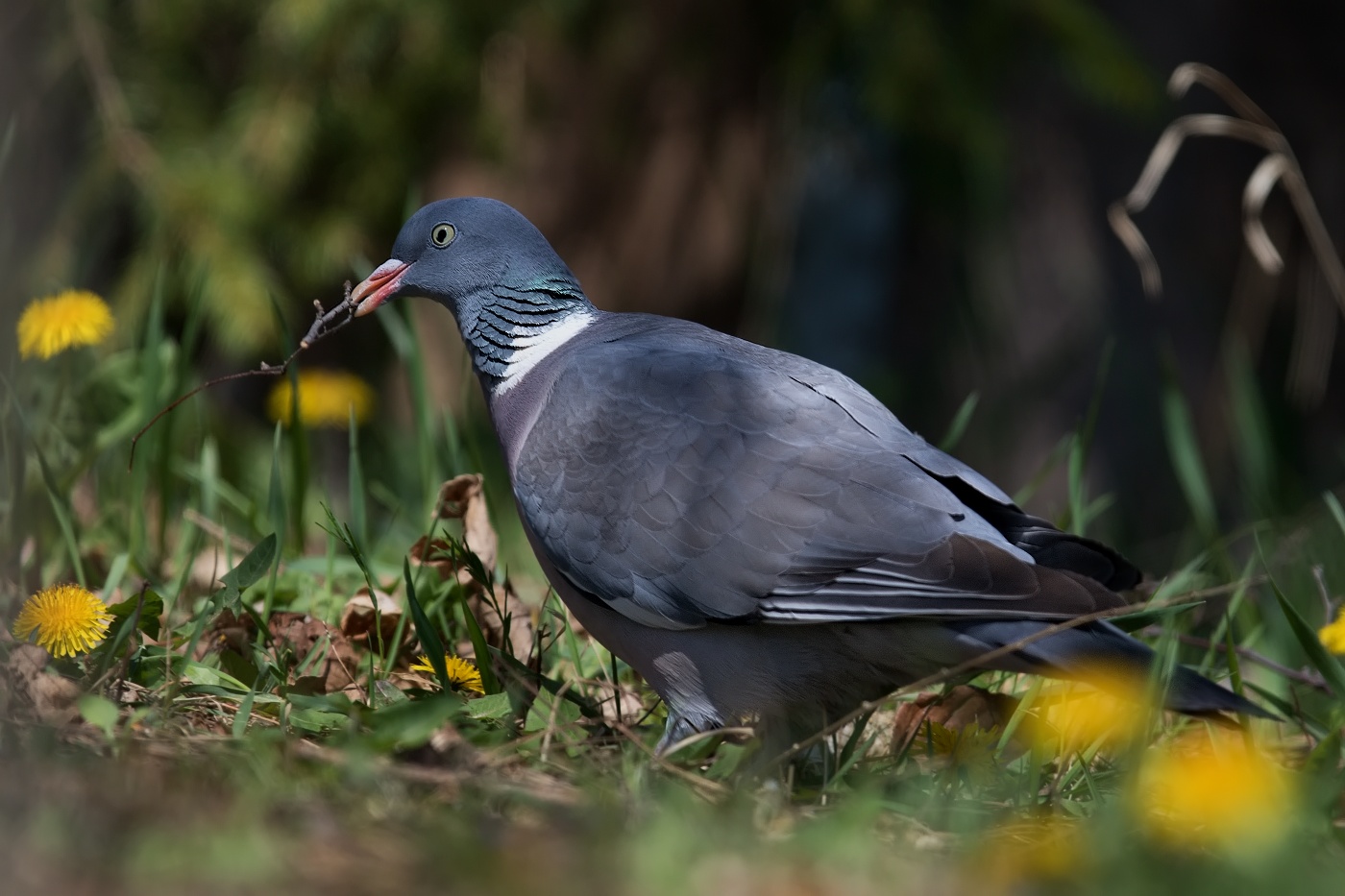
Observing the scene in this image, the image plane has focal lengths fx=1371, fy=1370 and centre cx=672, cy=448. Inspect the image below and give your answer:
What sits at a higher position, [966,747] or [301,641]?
[301,641]

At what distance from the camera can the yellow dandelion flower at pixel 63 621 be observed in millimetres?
2623

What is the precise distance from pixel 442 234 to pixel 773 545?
132 cm

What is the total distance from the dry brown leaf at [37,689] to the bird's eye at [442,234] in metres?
1.41

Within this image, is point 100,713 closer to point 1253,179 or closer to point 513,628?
point 513,628

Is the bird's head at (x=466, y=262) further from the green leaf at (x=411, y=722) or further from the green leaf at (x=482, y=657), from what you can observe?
the green leaf at (x=411, y=722)

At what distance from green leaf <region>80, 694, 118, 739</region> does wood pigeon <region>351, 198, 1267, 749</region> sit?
989mm

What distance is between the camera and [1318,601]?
4.19 m

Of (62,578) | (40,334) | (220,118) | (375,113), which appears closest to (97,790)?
(62,578)

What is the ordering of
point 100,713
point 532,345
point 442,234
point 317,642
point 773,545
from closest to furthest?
point 100,713 → point 773,545 → point 317,642 → point 532,345 → point 442,234

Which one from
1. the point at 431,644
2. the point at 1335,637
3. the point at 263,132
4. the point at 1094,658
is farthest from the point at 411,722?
the point at 263,132

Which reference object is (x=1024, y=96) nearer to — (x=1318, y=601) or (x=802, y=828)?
(x=1318, y=601)

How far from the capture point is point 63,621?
8.59ft

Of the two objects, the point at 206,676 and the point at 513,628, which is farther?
the point at 513,628

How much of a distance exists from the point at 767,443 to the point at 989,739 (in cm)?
79
